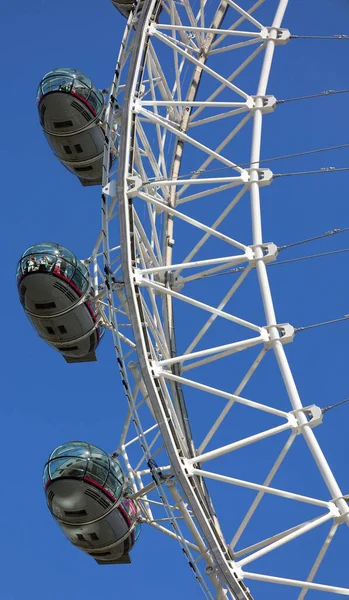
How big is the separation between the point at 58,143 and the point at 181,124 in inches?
135

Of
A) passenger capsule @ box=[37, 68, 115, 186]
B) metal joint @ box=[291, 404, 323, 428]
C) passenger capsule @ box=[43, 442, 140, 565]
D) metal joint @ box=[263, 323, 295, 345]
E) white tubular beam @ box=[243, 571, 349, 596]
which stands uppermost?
passenger capsule @ box=[37, 68, 115, 186]

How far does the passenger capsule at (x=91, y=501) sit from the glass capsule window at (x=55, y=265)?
441 cm

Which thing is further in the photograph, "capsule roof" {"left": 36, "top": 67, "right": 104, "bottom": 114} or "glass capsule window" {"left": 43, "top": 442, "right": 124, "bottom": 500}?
"capsule roof" {"left": 36, "top": 67, "right": 104, "bottom": 114}

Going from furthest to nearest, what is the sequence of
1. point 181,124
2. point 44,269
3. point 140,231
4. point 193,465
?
point 181,124
point 44,269
point 140,231
point 193,465

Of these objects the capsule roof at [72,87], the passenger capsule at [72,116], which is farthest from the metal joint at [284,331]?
the capsule roof at [72,87]

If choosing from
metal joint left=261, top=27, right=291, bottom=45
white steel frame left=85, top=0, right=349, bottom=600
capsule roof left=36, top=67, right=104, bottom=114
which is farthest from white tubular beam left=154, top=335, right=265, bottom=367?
capsule roof left=36, top=67, right=104, bottom=114

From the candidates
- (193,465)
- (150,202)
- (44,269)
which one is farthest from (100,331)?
(193,465)

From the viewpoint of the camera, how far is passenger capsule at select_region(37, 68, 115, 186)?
101 feet

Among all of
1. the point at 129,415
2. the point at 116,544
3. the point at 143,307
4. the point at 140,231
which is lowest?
the point at 116,544

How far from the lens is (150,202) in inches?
1037

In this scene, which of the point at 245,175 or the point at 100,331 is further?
the point at 100,331

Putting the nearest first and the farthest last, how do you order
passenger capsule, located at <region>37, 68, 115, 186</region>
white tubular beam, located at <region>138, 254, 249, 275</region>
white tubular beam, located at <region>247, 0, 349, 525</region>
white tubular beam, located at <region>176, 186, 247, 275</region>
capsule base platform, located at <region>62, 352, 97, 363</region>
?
1. white tubular beam, located at <region>247, 0, 349, 525</region>
2. white tubular beam, located at <region>138, 254, 249, 275</region>
3. white tubular beam, located at <region>176, 186, 247, 275</region>
4. capsule base platform, located at <region>62, 352, 97, 363</region>
5. passenger capsule, located at <region>37, 68, 115, 186</region>

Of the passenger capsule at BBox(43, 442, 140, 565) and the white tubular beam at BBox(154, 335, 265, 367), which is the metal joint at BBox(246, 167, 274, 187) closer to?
the white tubular beam at BBox(154, 335, 265, 367)

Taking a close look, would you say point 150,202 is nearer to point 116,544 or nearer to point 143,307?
point 143,307
